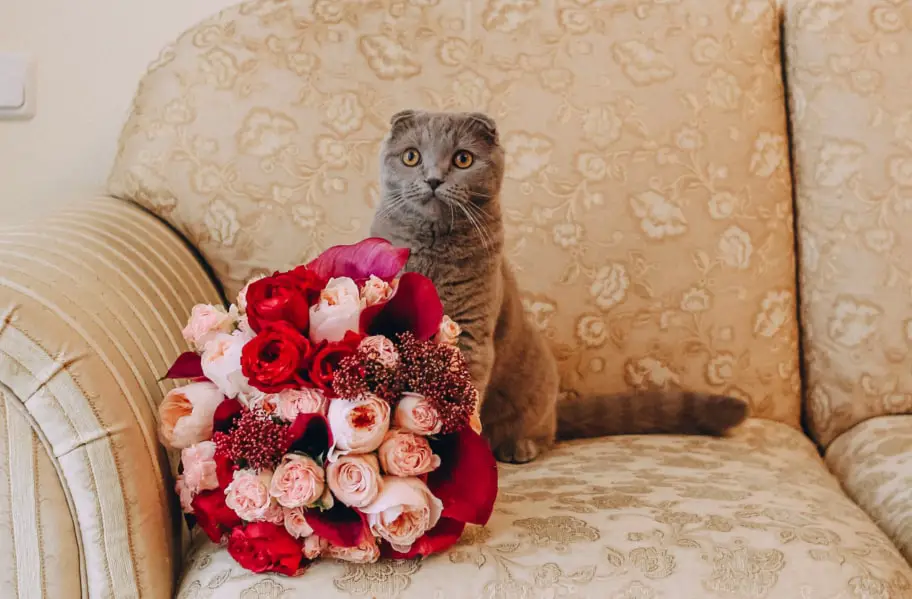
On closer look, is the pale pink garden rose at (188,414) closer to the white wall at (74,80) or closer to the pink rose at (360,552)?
the pink rose at (360,552)

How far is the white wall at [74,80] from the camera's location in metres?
1.55

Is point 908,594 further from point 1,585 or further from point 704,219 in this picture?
point 1,585

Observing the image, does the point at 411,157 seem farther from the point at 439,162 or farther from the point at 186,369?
the point at 186,369

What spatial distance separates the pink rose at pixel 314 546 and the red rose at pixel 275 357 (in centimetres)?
14

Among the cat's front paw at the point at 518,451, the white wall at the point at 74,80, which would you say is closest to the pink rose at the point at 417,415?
the cat's front paw at the point at 518,451

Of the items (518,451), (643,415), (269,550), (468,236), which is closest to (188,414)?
(269,550)

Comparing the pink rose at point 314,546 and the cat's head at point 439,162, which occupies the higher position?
the cat's head at point 439,162

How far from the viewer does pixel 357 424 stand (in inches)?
29.9

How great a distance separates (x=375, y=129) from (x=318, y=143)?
0.10m

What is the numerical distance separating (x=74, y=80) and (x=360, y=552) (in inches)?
47.4

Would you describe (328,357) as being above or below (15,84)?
below

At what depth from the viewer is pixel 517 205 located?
1411mm

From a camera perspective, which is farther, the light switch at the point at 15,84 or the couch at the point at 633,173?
the light switch at the point at 15,84

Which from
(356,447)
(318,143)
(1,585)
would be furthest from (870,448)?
(1,585)
